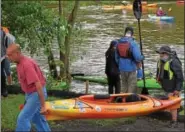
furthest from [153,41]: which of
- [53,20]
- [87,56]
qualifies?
[53,20]

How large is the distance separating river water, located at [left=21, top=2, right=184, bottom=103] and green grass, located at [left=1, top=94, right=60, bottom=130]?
5.88m

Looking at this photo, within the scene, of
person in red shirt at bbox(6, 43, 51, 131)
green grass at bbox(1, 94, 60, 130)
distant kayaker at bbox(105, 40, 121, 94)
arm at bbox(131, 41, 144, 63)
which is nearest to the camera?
person in red shirt at bbox(6, 43, 51, 131)

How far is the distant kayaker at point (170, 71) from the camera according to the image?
8.34 meters

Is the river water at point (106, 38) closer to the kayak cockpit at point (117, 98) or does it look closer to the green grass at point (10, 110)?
the green grass at point (10, 110)

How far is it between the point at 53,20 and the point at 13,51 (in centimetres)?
595

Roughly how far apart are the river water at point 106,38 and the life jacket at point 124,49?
5.96m

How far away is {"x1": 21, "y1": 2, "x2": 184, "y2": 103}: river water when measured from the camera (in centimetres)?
1944

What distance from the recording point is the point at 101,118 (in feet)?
28.1

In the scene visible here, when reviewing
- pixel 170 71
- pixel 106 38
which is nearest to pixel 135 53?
pixel 170 71

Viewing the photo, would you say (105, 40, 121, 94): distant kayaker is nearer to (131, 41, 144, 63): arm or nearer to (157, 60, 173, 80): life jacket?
(131, 41, 144, 63): arm

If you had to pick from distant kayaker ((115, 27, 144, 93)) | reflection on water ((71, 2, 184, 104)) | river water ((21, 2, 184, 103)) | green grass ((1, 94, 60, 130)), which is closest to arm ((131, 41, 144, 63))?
distant kayaker ((115, 27, 144, 93))

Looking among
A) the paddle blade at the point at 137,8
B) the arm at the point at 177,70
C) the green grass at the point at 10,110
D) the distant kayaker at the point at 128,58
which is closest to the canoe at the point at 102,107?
the green grass at the point at 10,110

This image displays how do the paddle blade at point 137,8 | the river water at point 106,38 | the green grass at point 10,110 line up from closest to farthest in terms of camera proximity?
the green grass at point 10,110, the paddle blade at point 137,8, the river water at point 106,38

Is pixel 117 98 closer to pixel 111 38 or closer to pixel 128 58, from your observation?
pixel 128 58
